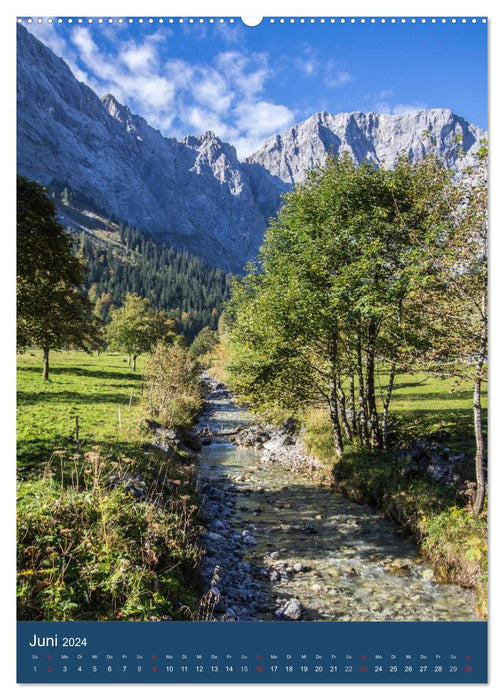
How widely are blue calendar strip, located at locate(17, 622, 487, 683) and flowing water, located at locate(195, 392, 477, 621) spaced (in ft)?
9.02

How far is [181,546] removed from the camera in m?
8.54

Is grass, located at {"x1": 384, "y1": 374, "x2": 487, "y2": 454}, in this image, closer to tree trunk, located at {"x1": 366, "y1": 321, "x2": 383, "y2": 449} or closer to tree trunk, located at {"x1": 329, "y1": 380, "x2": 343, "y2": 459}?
tree trunk, located at {"x1": 366, "y1": 321, "x2": 383, "y2": 449}

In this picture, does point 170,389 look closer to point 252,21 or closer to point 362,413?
point 362,413

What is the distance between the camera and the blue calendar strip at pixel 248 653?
4668 millimetres

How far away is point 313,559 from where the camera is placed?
1035 centimetres

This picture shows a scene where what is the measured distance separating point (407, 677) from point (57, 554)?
16.3 ft

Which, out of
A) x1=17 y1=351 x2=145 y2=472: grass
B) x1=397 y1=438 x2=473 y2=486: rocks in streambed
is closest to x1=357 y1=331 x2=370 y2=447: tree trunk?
x1=397 y1=438 x2=473 y2=486: rocks in streambed

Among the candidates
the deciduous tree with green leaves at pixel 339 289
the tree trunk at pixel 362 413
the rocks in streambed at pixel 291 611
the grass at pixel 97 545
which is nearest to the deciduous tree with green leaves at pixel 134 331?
the deciduous tree with green leaves at pixel 339 289

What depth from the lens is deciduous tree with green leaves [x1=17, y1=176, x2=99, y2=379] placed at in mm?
7492

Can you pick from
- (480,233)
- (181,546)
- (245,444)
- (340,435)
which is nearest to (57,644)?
(181,546)

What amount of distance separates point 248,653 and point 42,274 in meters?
8.82

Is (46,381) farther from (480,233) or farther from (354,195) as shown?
(480,233)

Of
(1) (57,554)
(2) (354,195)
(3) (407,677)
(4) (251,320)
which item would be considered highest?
(2) (354,195)

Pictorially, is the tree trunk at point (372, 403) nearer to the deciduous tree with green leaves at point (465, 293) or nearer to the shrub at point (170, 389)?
the deciduous tree with green leaves at point (465, 293)
